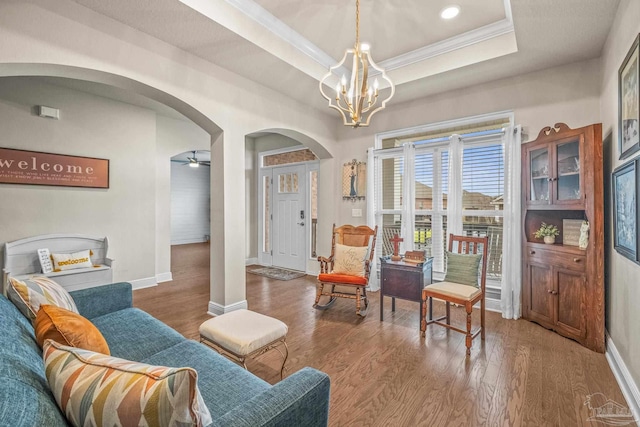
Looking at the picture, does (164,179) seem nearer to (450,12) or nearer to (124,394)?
(450,12)

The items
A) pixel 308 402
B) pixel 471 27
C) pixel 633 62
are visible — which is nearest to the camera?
pixel 308 402

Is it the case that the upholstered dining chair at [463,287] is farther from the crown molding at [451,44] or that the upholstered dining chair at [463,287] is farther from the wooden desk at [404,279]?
the crown molding at [451,44]

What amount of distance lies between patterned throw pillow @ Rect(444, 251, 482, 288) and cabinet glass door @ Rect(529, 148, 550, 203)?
3.35ft

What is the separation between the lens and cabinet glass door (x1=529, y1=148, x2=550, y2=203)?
10.5 ft

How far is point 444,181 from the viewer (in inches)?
163

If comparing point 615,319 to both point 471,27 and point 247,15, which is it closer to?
point 471,27

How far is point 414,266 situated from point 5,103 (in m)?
5.23

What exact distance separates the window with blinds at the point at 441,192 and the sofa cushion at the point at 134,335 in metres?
3.33

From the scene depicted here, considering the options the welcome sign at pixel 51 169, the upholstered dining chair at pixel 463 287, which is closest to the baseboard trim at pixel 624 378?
the upholstered dining chair at pixel 463 287

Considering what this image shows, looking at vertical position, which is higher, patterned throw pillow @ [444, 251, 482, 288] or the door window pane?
the door window pane

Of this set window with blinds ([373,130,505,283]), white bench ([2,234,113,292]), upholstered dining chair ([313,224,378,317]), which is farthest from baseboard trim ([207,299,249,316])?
window with blinds ([373,130,505,283])

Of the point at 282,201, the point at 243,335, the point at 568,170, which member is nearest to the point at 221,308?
the point at 243,335

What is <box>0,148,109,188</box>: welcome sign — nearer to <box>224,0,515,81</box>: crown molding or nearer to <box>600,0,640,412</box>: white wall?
<box>224,0,515,81</box>: crown molding

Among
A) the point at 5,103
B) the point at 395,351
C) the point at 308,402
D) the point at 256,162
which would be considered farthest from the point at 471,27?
the point at 5,103
